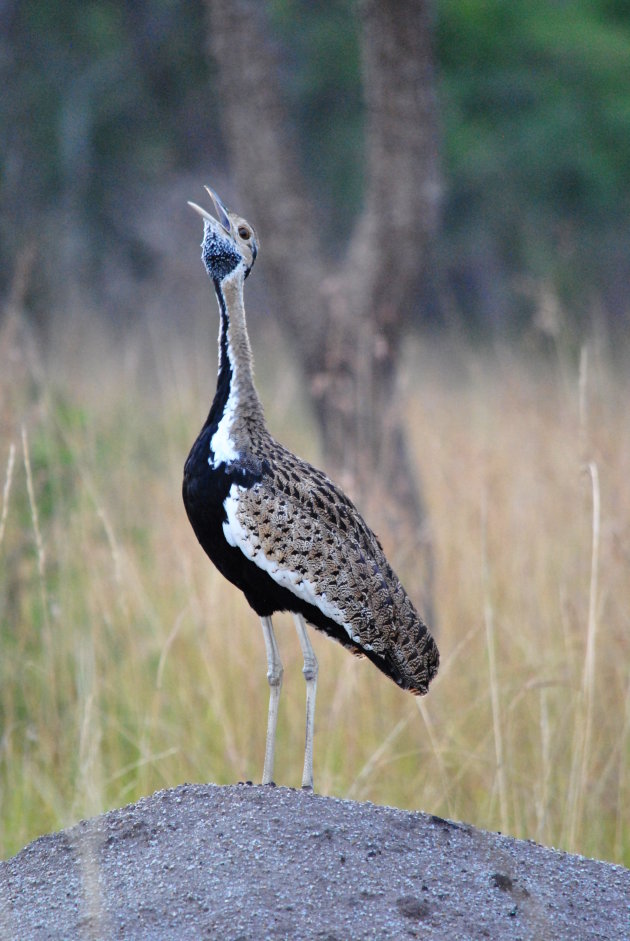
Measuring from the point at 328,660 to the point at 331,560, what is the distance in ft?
6.59

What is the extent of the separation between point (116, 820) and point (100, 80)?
16.6 meters

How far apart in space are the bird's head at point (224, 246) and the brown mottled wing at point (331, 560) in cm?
52

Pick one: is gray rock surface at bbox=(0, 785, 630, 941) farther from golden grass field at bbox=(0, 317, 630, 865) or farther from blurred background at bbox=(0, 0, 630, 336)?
blurred background at bbox=(0, 0, 630, 336)

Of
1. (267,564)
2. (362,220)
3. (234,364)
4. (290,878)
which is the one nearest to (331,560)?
(267,564)

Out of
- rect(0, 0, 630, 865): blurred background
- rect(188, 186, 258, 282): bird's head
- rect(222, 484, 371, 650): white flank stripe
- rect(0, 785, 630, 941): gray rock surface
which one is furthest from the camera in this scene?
rect(0, 0, 630, 865): blurred background

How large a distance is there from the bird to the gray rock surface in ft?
1.21

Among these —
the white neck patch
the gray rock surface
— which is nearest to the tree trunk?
the white neck patch

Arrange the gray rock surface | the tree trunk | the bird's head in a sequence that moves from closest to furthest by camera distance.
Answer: the gray rock surface
the bird's head
the tree trunk

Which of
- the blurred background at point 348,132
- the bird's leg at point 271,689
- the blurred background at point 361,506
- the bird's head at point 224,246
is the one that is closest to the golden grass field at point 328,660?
the blurred background at point 361,506

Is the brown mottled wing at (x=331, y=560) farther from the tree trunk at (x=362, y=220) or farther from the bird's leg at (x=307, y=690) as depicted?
the tree trunk at (x=362, y=220)

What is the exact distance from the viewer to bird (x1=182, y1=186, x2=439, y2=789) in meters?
3.28

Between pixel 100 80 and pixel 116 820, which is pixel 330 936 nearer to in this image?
pixel 116 820

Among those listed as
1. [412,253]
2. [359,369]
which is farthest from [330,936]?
[412,253]

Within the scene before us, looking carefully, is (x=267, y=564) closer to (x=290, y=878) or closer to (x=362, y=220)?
(x=290, y=878)
